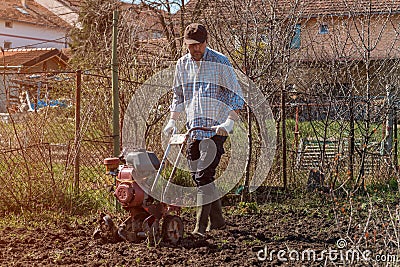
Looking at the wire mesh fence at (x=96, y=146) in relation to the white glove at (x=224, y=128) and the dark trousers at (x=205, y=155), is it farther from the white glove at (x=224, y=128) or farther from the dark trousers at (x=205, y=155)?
the white glove at (x=224, y=128)

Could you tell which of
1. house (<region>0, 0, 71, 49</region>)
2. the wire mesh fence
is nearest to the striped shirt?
the wire mesh fence

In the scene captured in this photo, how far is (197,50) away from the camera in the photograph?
208 inches

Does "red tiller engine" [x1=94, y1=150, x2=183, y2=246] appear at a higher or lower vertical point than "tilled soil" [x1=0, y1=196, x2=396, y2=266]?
higher

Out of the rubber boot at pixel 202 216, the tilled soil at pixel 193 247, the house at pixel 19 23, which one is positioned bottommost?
the tilled soil at pixel 193 247

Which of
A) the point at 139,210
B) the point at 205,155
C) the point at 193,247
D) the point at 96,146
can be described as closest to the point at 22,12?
the point at 96,146

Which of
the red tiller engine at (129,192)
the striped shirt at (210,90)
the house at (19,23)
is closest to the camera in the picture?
the red tiller engine at (129,192)

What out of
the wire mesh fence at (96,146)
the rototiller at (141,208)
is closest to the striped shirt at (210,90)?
the rototiller at (141,208)

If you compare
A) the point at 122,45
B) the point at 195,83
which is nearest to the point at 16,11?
the point at 122,45

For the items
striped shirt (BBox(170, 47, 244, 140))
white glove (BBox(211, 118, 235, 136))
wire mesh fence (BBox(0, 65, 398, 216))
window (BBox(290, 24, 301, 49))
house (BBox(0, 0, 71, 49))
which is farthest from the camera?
house (BBox(0, 0, 71, 49))

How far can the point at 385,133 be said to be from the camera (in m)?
9.59

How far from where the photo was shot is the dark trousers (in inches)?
207

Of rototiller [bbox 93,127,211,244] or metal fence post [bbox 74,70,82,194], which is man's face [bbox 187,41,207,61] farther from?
metal fence post [bbox 74,70,82,194]

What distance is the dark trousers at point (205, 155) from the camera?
5258 mm

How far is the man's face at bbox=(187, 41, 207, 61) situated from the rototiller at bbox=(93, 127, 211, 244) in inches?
26.5
